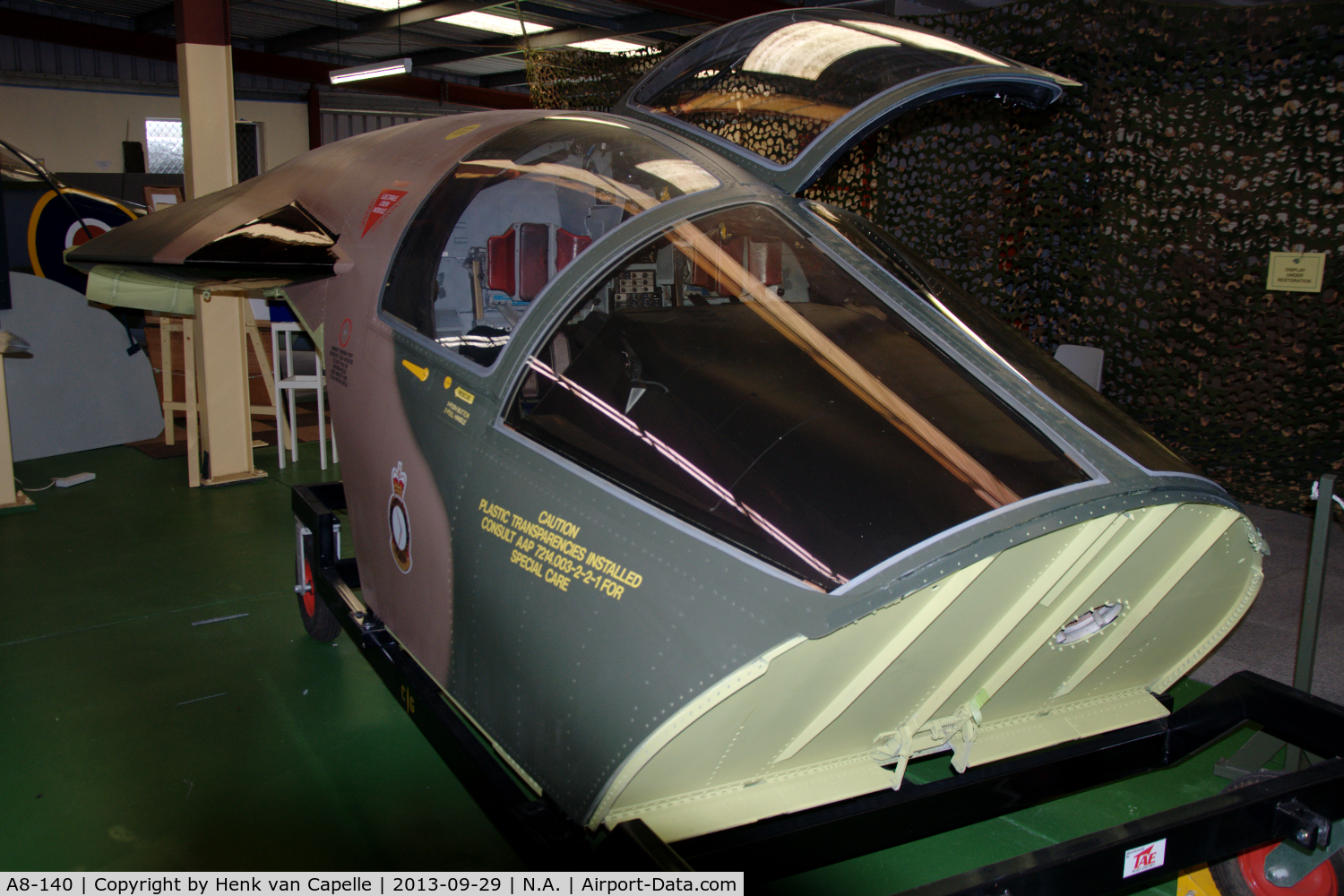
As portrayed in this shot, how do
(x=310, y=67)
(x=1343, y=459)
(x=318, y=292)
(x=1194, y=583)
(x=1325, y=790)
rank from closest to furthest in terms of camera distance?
1. (x=1325, y=790)
2. (x=1194, y=583)
3. (x=318, y=292)
4. (x=1343, y=459)
5. (x=310, y=67)

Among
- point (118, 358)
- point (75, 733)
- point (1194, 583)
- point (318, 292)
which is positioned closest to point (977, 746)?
point (1194, 583)

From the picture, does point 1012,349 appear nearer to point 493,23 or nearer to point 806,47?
point 806,47

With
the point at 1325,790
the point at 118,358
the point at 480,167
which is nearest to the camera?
the point at 1325,790

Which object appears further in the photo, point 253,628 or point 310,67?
point 310,67

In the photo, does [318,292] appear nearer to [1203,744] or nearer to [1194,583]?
[1194,583]

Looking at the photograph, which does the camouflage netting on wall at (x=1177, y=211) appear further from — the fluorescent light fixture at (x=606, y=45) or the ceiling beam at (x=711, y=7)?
the fluorescent light fixture at (x=606, y=45)

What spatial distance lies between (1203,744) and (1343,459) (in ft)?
15.1

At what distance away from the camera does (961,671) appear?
2002 mm

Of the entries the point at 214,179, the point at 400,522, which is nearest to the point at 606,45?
the point at 214,179

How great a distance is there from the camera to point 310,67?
1895 centimetres

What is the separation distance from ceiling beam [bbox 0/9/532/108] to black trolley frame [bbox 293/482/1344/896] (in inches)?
577

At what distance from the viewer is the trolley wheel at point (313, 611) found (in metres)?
4.07

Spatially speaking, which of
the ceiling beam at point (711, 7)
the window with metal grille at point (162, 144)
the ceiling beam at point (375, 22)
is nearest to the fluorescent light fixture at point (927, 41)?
the ceiling beam at point (711, 7)

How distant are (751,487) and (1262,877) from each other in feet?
6.43
